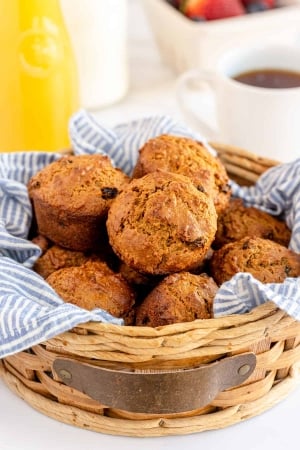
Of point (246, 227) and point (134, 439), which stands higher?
point (246, 227)

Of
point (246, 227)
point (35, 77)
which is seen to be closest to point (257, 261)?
point (246, 227)

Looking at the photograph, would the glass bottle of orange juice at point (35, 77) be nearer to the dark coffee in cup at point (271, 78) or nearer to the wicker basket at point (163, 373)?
the dark coffee in cup at point (271, 78)

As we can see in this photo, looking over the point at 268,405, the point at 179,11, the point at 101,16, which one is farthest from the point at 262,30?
the point at 268,405

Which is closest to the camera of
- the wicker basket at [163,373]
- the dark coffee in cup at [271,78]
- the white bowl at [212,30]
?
the wicker basket at [163,373]

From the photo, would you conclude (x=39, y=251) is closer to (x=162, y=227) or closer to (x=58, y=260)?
(x=58, y=260)

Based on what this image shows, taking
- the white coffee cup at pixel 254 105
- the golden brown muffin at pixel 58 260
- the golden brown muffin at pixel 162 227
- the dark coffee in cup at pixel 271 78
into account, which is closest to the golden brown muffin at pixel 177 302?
the golden brown muffin at pixel 162 227

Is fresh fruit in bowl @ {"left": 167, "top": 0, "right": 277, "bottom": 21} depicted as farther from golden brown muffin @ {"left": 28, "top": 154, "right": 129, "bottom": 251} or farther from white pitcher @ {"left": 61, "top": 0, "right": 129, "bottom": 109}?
golden brown muffin @ {"left": 28, "top": 154, "right": 129, "bottom": 251}
